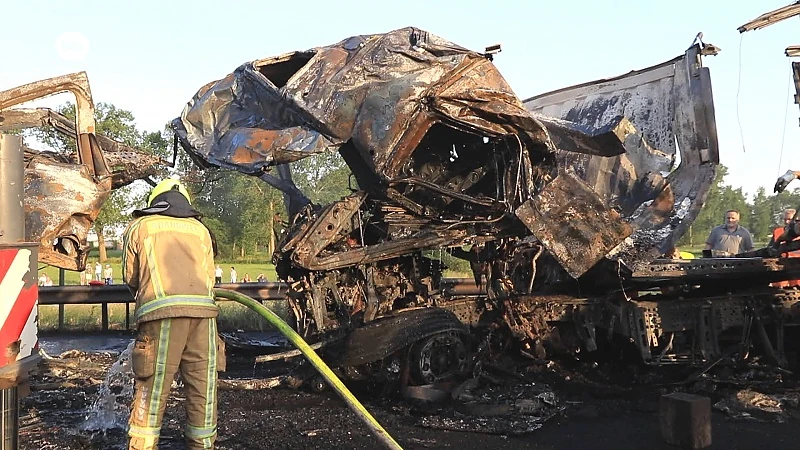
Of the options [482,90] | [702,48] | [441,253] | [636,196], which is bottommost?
[441,253]

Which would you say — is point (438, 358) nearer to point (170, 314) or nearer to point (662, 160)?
point (170, 314)

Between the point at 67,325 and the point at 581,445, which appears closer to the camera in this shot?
the point at 581,445

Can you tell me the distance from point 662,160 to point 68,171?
19.0 feet

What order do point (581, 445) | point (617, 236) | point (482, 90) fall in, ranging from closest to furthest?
point (581, 445) < point (482, 90) < point (617, 236)

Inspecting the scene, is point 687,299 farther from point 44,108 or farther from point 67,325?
point 67,325

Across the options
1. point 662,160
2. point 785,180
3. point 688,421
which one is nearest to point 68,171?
point 688,421

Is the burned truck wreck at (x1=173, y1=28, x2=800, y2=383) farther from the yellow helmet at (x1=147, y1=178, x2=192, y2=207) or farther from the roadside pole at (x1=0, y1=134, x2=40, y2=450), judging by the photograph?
the roadside pole at (x1=0, y1=134, x2=40, y2=450)

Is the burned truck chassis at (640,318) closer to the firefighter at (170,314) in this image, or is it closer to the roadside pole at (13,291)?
the firefighter at (170,314)

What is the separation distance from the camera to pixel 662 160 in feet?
24.2

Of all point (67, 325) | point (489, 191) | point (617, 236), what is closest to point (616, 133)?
point (617, 236)

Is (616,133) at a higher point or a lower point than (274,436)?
higher

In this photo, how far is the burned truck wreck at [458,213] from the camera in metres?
5.47

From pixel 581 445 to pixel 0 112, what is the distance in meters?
5.39

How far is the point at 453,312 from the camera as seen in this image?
250 inches
